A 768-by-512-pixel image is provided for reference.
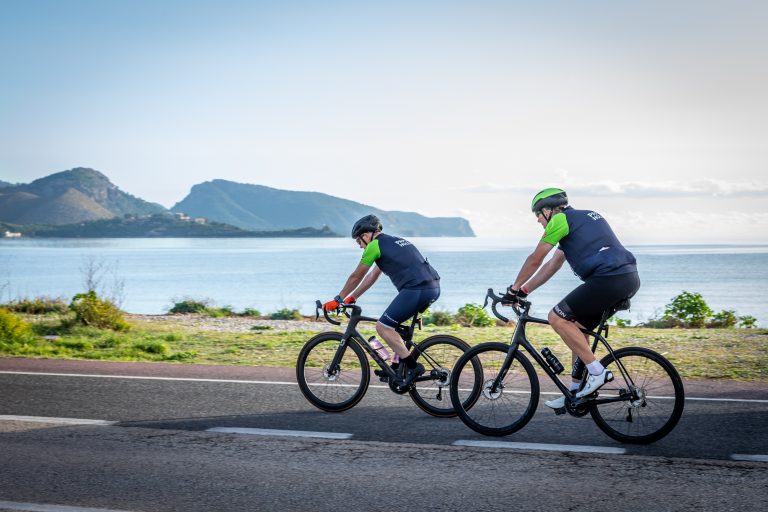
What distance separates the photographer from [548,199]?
6480 millimetres

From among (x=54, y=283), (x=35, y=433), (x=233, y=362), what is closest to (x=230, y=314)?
(x=233, y=362)

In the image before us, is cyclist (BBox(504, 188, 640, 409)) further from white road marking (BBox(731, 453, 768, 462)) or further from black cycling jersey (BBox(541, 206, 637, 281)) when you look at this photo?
Result: white road marking (BBox(731, 453, 768, 462))

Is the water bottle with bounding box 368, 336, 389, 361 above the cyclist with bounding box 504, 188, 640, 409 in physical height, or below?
below

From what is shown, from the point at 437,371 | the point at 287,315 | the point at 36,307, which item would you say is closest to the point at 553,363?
the point at 437,371

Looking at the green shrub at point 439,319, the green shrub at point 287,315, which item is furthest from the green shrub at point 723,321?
the green shrub at point 287,315

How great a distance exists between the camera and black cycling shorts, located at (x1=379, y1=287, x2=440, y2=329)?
7.44 m

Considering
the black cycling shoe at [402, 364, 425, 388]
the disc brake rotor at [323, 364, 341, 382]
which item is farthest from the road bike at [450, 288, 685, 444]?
the disc brake rotor at [323, 364, 341, 382]

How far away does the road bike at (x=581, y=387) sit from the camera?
625 centimetres

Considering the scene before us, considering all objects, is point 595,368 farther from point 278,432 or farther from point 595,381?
point 278,432

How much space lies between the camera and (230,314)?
28.3 metres

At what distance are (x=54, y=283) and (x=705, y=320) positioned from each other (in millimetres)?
77452

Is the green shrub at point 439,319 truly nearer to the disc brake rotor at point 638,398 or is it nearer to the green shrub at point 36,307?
the green shrub at point 36,307

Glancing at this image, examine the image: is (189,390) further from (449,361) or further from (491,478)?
(491,478)

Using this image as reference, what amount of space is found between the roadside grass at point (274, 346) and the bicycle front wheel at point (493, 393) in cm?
443
